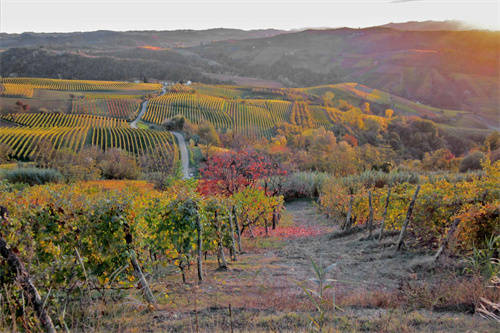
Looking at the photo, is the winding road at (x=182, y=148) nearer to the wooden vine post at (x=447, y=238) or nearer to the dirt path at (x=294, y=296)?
the dirt path at (x=294, y=296)

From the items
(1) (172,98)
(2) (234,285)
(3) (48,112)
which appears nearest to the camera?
(2) (234,285)

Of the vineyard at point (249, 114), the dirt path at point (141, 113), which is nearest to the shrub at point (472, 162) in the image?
the vineyard at point (249, 114)

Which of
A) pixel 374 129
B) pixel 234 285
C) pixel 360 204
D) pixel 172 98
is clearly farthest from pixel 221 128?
pixel 234 285

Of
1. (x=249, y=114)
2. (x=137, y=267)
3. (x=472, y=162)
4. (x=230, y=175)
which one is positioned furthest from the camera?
(x=249, y=114)

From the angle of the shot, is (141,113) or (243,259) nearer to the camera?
(243,259)

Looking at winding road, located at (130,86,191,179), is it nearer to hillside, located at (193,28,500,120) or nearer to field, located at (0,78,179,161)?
field, located at (0,78,179,161)

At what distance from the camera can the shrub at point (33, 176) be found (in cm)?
2677

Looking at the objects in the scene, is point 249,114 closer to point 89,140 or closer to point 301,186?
point 89,140

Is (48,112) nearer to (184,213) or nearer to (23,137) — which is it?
(23,137)

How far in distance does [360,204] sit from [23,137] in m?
55.4

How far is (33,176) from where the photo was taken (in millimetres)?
27453

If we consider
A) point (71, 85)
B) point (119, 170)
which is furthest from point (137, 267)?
point (71, 85)

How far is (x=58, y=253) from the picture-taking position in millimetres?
4609

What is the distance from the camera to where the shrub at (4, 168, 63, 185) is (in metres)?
26.8
